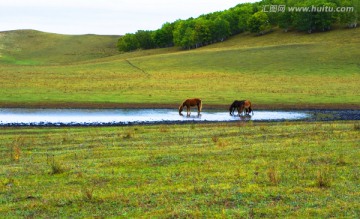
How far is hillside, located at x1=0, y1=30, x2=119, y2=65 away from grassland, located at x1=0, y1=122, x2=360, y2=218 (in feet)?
356

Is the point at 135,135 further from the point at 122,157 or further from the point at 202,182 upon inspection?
the point at 202,182

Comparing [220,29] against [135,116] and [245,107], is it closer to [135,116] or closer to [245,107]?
[245,107]

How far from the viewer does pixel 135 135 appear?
24.5 metres

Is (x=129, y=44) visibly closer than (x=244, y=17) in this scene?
No

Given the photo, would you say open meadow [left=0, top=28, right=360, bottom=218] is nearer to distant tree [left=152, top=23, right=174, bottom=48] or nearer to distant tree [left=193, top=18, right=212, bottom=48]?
distant tree [left=193, top=18, right=212, bottom=48]

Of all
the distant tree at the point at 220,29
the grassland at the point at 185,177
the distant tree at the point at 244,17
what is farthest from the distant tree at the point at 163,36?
the grassland at the point at 185,177

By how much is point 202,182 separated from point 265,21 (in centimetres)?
11257

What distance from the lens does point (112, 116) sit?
37219 millimetres

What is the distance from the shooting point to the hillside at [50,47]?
447ft

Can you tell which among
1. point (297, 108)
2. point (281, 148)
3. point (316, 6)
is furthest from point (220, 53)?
point (281, 148)

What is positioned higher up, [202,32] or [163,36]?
[163,36]

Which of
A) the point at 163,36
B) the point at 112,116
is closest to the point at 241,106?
the point at 112,116

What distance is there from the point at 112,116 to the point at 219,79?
29.4 metres

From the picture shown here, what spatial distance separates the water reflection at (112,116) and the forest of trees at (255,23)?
75.6 m
